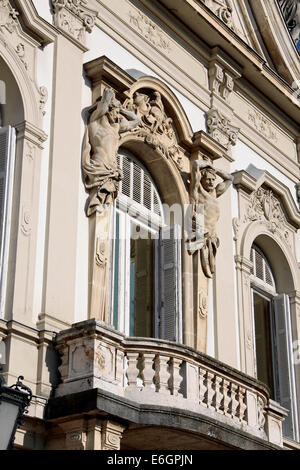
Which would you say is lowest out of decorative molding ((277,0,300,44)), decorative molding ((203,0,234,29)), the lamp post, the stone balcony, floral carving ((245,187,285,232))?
the lamp post

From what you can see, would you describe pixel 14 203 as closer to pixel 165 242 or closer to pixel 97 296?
pixel 97 296

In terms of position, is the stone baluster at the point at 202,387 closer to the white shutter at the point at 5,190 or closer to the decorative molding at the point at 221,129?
the white shutter at the point at 5,190

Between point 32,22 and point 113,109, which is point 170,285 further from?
point 32,22

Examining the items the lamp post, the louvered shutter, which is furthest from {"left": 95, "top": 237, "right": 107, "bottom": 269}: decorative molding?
the lamp post

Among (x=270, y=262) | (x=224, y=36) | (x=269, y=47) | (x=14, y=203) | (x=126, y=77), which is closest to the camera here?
(x=14, y=203)

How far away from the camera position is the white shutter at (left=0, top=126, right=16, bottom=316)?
11.3 metres

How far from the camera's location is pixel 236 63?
1664cm

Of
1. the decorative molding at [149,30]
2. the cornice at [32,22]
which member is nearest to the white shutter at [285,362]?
the decorative molding at [149,30]

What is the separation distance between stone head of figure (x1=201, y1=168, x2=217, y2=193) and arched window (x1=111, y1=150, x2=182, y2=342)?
0.71 m

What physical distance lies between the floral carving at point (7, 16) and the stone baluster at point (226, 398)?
4.93 meters

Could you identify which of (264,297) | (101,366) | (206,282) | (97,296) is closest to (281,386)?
(264,297)

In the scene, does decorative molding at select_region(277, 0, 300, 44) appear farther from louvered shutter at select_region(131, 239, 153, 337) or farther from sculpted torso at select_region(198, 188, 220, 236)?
louvered shutter at select_region(131, 239, 153, 337)

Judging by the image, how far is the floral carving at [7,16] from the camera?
12.3m

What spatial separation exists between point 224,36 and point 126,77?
118 inches
